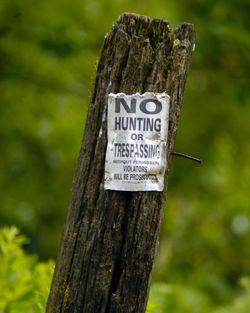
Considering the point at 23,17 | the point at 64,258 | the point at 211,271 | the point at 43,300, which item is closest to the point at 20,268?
the point at 43,300

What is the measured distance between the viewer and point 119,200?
10.3 feet

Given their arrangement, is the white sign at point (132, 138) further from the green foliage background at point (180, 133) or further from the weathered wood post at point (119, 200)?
the green foliage background at point (180, 133)

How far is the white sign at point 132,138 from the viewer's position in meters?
3.13

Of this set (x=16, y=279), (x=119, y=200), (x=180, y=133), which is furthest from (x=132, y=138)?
(x=180, y=133)

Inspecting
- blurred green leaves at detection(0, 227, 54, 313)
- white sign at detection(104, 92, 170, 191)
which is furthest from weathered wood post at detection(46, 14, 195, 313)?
blurred green leaves at detection(0, 227, 54, 313)

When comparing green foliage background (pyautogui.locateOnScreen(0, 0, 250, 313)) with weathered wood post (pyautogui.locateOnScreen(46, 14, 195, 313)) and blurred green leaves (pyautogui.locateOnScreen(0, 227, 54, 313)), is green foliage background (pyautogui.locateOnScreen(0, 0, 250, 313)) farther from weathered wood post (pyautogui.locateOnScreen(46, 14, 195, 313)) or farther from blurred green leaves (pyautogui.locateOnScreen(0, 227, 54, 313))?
weathered wood post (pyautogui.locateOnScreen(46, 14, 195, 313))

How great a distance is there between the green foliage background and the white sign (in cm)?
219

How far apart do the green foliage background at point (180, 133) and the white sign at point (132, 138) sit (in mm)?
2191

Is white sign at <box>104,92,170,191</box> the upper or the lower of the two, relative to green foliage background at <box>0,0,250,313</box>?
lower

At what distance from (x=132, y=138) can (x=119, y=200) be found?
0.71 feet

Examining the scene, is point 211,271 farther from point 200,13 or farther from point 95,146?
point 95,146

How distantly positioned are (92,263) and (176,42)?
32.6 inches

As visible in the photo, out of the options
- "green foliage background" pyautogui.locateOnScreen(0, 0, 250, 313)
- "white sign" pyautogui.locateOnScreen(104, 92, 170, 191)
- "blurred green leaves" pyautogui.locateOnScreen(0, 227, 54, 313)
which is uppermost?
"green foliage background" pyautogui.locateOnScreen(0, 0, 250, 313)

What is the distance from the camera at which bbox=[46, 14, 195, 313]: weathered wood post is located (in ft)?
10.3
